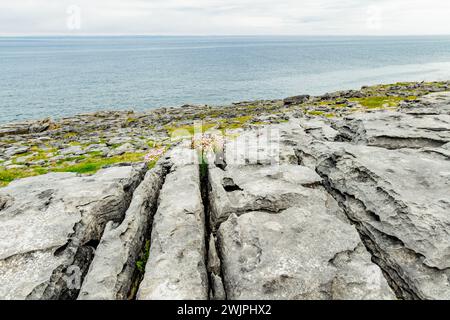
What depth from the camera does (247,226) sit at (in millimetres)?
10812

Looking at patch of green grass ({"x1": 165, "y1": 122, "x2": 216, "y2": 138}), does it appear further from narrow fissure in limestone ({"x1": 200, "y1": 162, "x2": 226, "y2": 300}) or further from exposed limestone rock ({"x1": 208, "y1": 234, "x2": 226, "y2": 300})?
exposed limestone rock ({"x1": 208, "y1": 234, "x2": 226, "y2": 300})

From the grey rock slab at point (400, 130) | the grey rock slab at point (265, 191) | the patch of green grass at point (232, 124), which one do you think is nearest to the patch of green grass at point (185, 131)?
the patch of green grass at point (232, 124)

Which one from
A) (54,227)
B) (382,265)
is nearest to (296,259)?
(382,265)

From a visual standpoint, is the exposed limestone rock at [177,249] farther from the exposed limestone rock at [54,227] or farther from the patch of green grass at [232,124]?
the patch of green grass at [232,124]

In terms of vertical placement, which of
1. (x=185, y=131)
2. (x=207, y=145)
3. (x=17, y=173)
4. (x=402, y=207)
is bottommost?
(x=17, y=173)

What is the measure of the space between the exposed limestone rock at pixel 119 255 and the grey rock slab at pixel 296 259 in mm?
3328

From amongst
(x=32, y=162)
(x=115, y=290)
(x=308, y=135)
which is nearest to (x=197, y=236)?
(x=115, y=290)

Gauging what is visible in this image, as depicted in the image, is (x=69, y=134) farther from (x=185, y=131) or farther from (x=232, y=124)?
(x=232, y=124)

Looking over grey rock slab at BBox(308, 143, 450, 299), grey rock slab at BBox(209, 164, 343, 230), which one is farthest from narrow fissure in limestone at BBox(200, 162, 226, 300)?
grey rock slab at BBox(308, 143, 450, 299)

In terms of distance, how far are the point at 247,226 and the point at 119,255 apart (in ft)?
15.5

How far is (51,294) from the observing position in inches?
352

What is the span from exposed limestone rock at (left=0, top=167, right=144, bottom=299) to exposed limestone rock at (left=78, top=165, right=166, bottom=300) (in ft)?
3.27

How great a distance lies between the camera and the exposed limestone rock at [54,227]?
30.3ft
